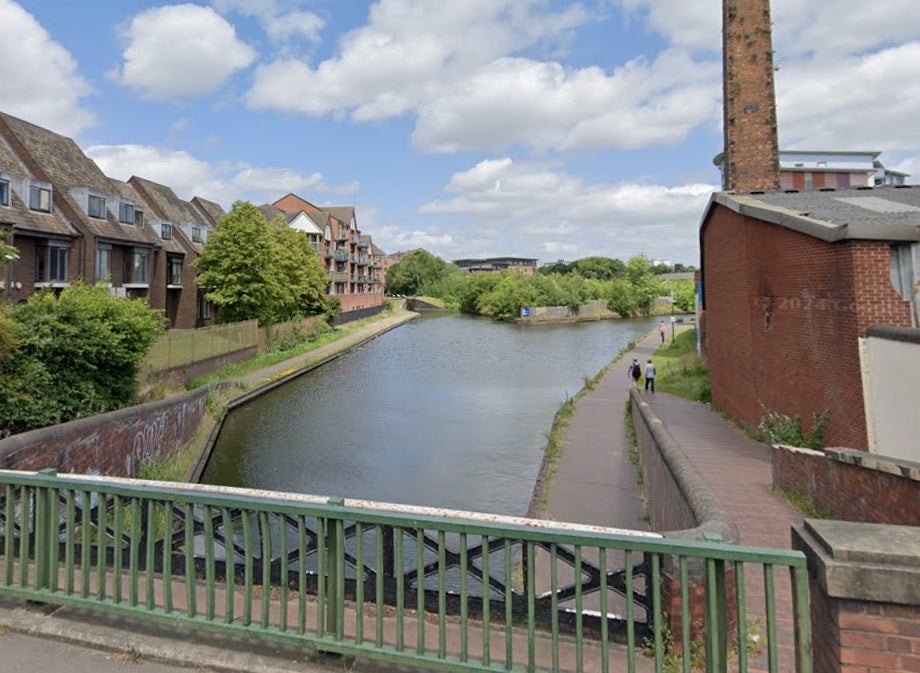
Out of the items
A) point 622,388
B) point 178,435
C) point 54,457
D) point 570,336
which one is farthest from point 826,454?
point 570,336

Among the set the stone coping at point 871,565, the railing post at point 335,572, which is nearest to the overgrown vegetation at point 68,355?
the railing post at point 335,572

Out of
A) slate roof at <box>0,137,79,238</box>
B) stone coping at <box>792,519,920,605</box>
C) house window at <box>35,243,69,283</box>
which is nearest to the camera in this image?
stone coping at <box>792,519,920,605</box>

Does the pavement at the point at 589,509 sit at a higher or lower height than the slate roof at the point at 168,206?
lower

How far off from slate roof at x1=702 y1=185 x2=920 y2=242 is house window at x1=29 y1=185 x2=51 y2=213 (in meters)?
25.0

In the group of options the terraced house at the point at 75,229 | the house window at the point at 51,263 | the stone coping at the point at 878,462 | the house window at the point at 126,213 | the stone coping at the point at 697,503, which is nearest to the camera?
the stone coping at the point at 697,503

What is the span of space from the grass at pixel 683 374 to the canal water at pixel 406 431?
389cm

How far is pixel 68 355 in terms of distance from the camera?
36.1 feet

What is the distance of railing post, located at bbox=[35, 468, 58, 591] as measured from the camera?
350 centimetres

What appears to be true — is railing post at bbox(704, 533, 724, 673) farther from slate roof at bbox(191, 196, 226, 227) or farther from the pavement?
slate roof at bbox(191, 196, 226, 227)

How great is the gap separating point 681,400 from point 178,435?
612 inches

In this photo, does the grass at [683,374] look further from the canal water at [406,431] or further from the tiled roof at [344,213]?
the tiled roof at [344,213]

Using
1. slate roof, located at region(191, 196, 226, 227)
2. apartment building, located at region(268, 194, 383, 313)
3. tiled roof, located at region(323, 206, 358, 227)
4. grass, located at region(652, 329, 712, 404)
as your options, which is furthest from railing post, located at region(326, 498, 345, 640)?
tiled roof, located at region(323, 206, 358, 227)

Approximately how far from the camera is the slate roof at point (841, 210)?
806cm

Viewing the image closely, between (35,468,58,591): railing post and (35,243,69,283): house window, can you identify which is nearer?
(35,468,58,591): railing post
